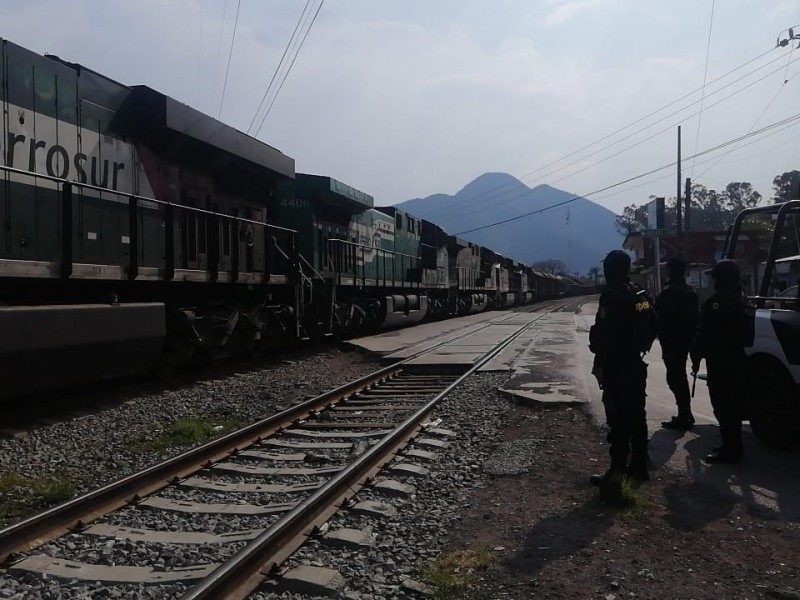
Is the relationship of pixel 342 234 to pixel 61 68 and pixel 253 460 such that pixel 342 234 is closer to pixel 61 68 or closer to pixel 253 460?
pixel 61 68

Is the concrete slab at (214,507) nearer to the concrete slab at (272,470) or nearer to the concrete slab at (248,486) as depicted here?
the concrete slab at (248,486)

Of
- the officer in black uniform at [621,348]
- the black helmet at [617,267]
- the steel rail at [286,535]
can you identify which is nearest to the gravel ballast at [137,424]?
the steel rail at [286,535]

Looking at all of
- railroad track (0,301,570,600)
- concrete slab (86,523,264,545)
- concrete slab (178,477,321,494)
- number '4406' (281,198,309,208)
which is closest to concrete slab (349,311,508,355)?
number '4406' (281,198,309,208)

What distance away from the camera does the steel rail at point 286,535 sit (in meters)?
3.25

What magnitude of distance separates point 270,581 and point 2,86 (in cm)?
592

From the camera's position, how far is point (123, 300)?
883cm

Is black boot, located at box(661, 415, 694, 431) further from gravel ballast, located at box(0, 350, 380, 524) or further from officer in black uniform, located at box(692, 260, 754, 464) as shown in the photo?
gravel ballast, located at box(0, 350, 380, 524)

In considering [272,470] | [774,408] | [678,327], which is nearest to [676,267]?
[678,327]

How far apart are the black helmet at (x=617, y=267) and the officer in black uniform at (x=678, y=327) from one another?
2.13m

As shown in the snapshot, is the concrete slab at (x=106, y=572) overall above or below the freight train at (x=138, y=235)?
below

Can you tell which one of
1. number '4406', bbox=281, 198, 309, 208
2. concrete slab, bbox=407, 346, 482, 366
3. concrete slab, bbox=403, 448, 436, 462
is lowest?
concrete slab, bbox=403, 448, 436, 462

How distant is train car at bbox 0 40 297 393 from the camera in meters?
6.88

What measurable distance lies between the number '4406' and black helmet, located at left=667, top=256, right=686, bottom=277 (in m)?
9.36

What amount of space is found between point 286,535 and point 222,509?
845 millimetres
